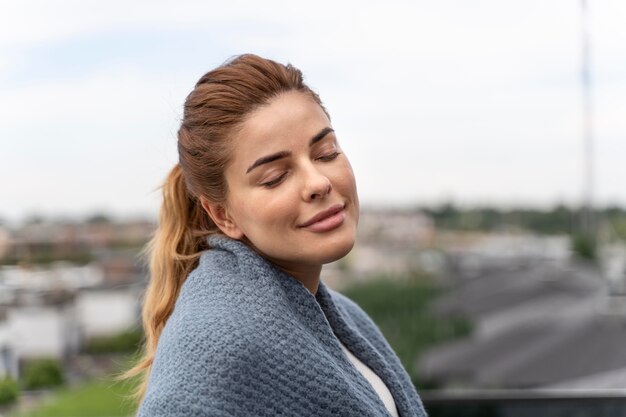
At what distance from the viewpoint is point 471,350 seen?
417 cm

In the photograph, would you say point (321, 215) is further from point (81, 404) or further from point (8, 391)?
point (81, 404)

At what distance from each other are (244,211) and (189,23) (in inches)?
90.2

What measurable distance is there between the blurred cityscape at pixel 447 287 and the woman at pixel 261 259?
1.76 meters

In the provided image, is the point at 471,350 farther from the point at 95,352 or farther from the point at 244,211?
the point at 244,211

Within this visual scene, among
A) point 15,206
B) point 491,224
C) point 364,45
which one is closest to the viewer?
point 15,206

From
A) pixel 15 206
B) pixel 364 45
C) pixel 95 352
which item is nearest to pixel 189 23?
pixel 364 45

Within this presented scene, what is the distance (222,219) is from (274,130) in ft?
0.42

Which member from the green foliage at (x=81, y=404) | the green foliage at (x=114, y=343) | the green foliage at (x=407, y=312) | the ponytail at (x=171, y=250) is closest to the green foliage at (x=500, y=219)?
the green foliage at (x=407, y=312)

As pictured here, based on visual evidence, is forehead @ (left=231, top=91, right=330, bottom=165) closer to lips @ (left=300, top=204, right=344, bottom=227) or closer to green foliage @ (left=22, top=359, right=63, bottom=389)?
lips @ (left=300, top=204, right=344, bottom=227)

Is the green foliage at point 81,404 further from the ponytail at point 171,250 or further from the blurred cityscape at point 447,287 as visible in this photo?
the ponytail at point 171,250

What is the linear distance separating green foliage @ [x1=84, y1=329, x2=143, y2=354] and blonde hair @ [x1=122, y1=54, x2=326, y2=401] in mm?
2085

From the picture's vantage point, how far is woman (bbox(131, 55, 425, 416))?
693 millimetres

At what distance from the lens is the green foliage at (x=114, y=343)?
2.91 m

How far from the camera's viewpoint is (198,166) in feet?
2.61
